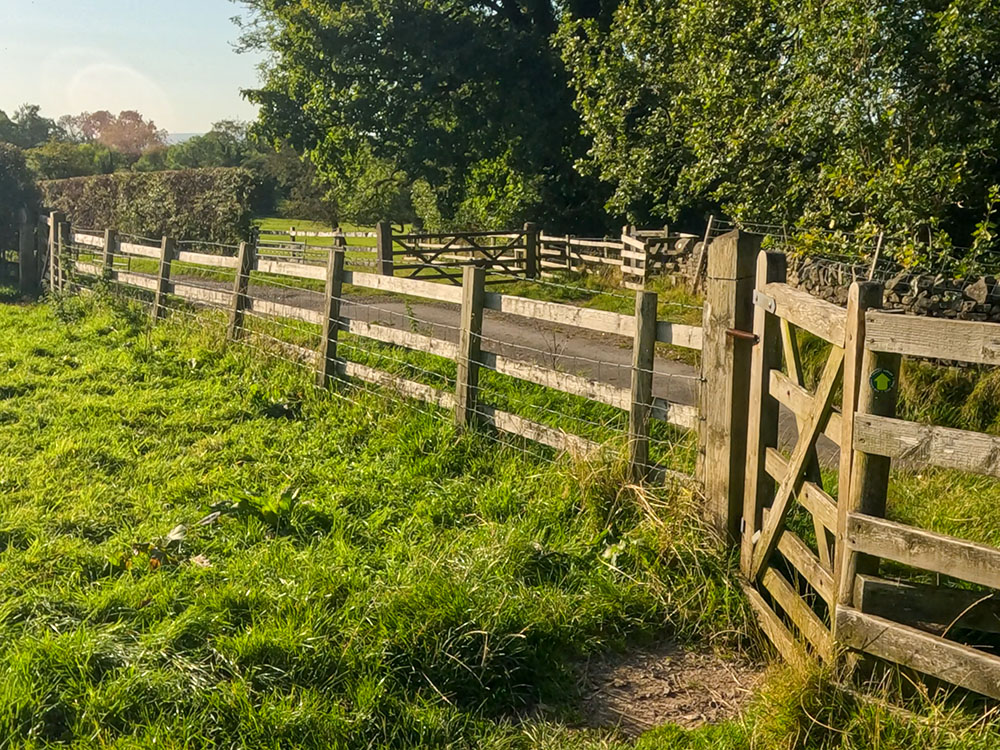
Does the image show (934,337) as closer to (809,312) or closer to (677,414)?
(809,312)

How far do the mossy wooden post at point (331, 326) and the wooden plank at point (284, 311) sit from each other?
1.00 ft

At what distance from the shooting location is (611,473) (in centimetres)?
567

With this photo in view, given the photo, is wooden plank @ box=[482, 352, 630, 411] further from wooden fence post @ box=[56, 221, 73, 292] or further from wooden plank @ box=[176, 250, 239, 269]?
wooden fence post @ box=[56, 221, 73, 292]

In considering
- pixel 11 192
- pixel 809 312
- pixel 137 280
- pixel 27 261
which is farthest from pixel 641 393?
pixel 11 192

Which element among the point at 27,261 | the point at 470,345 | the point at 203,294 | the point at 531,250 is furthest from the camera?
the point at 531,250

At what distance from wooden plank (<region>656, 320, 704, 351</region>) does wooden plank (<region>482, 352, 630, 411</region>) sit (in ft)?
1.58

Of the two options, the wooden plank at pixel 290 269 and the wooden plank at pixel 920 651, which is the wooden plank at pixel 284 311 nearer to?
the wooden plank at pixel 290 269

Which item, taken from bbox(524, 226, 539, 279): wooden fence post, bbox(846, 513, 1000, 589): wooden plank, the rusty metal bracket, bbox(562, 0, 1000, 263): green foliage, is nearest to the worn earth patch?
bbox(846, 513, 1000, 589): wooden plank

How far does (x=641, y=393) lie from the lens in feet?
18.7

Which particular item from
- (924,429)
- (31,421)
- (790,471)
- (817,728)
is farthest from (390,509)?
(31,421)

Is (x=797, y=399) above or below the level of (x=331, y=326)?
above

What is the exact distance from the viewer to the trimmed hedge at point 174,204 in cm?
2498

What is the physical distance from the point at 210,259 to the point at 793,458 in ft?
33.4

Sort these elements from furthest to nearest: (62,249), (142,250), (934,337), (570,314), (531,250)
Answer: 1. (531,250)
2. (62,249)
3. (142,250)
4. (570,314)
5. (934,337)
